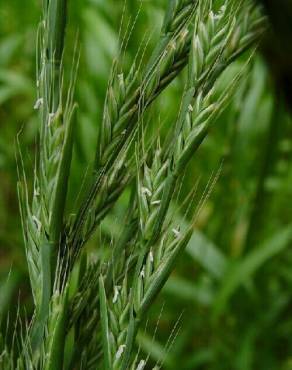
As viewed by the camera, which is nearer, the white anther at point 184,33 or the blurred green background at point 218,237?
the white anther at point 184,33

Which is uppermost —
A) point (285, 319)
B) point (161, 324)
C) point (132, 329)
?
point (132, 329)

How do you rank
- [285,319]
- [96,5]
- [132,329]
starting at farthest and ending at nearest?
1. [96,5]
2. [285,319]
3. [132,329]

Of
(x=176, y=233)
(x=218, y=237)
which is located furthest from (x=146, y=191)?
(x=218, y=237)

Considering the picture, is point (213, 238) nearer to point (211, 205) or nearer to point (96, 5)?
point (211, 205)

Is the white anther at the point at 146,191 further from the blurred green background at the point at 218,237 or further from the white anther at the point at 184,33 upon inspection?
the blurred green background at the point at 218,237

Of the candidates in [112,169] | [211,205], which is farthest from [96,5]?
[112,169]

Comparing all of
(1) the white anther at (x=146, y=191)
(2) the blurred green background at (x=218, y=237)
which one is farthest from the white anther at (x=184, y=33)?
(2) the blurred green background at (x=218, y=237)

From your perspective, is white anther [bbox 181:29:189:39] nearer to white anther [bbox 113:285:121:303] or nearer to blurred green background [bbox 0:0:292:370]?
white anther [bbox 113:285:121:303]

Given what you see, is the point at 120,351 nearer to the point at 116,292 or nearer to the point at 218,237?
the point at 116,292

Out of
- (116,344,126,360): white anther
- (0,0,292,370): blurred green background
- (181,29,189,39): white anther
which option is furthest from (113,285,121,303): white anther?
(0,0,292,370): blurred green background
